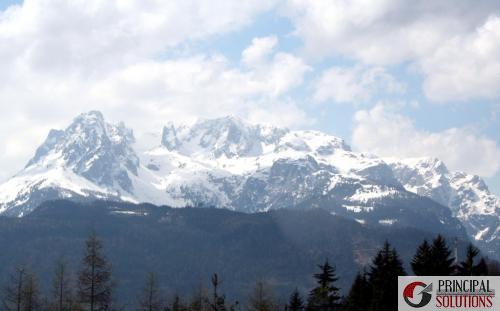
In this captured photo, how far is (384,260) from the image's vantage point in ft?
317

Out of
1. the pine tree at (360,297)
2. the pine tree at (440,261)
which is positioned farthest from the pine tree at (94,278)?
the pine tree at (440,261)

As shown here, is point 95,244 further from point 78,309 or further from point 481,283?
point 481,283

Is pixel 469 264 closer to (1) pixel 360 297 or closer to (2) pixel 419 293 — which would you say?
(2) pixel 419 293

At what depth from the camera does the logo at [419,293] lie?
63.5m

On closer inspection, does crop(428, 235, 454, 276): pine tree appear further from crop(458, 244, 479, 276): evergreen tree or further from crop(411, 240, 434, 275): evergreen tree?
crop(458, 244, 479, 276): evergreen tree

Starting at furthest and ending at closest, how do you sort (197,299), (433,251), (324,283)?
(197,299), (324,283), (433,251)

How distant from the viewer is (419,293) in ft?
209

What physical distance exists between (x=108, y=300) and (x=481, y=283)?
1719 inches

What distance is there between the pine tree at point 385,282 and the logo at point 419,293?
25147mm

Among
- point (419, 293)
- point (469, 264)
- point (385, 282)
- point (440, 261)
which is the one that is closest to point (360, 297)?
point (385, 282)

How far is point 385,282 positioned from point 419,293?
93.4ft

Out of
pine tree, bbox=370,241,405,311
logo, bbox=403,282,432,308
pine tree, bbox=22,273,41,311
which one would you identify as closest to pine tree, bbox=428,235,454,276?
pine tree, bbox=370,241,405,311

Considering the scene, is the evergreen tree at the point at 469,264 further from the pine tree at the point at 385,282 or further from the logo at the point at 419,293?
the logo at the point at 419,293

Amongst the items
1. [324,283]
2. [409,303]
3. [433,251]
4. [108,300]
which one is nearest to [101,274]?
[108,300]
